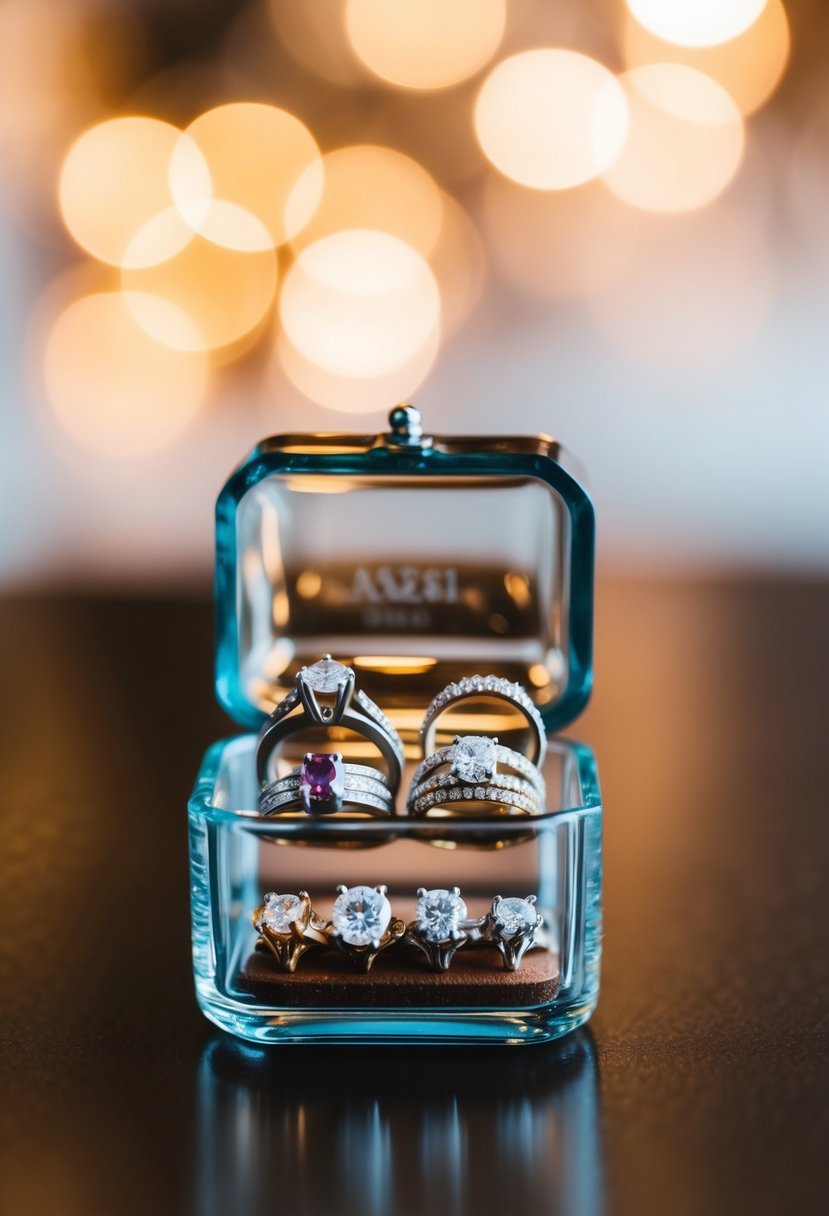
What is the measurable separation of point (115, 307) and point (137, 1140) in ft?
6.29

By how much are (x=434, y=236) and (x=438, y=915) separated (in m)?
1.72

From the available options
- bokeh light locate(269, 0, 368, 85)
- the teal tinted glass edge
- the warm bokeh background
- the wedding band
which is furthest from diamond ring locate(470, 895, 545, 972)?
bokeh light locate(269, 0, 368, 85)

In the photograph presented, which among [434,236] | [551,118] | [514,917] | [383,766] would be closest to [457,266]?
[434,236]

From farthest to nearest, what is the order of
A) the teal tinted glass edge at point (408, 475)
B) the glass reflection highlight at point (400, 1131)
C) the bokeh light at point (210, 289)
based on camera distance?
1. the bokeh light at point (210, 289)
2. the teal tinted glass edge at point (408, 475)
3. the glass reflection highlight at point (400, 1131)

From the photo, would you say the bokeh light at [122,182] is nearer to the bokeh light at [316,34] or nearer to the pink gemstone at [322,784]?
the bokeh light at [316,34]

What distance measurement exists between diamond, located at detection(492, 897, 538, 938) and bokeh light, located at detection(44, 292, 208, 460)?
5.73 feet

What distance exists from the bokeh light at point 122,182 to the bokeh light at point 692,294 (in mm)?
729

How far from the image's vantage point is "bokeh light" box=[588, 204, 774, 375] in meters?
2.09

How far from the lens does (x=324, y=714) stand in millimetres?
612

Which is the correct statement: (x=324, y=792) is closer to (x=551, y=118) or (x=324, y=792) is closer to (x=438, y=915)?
(x=438, y=915)

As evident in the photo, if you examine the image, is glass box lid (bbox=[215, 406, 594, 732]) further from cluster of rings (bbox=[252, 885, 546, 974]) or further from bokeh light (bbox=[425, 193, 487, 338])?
bokeh light (bbox=[425, 193, 487, 338])

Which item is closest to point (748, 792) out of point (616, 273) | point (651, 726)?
point (651, 726)

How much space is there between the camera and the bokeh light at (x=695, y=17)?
1.88 metres

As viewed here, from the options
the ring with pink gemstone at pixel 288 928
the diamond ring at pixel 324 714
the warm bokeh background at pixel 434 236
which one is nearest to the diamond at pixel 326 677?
the diamond ring at pixel 324 714
